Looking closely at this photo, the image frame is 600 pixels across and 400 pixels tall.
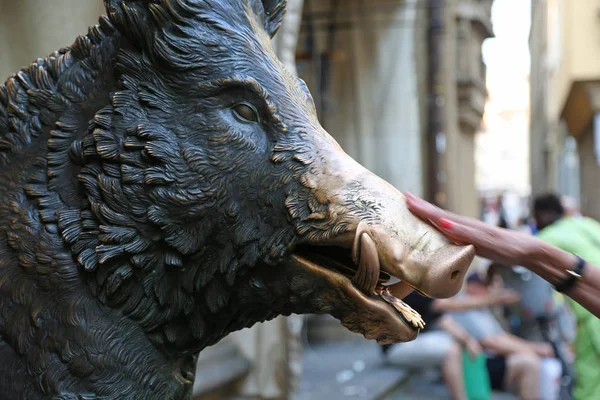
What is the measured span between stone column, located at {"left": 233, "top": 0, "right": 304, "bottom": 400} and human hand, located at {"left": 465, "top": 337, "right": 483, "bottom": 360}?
2.49m

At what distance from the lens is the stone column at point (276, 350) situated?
150 inches

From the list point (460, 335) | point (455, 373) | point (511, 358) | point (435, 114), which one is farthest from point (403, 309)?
point (435, 114)

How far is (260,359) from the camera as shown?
150 inches

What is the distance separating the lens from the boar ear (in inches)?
50.8

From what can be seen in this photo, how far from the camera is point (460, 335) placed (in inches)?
245

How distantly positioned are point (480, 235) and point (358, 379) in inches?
211

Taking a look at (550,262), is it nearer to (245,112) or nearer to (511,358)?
(245,112)

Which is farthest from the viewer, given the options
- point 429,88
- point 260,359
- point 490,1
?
point 490,1

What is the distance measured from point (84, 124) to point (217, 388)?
2487 millimetres

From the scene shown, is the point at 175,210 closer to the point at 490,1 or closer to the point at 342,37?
the point at 342,37

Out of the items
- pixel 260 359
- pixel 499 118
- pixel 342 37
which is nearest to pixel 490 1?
pixel 342 37

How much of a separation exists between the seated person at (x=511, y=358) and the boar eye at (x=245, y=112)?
17.3 feet

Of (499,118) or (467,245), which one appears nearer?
(467,245)

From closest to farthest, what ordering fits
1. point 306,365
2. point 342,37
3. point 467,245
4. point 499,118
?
1. point 467,245
2. point 306,365
3. point 342,37
4. point 499,118
